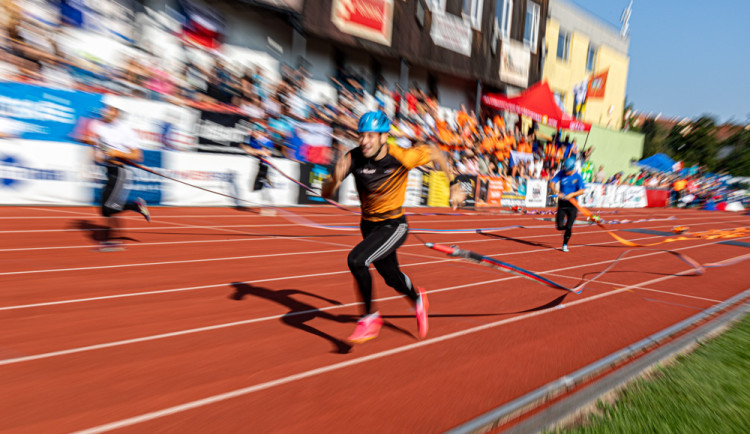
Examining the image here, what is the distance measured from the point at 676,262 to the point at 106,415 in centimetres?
1146

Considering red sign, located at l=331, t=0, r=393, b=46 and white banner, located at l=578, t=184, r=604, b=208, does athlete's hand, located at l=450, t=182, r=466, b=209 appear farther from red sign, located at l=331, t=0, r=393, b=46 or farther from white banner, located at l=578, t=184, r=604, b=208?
white banner, located at l=578, t=184, r=604, b=208

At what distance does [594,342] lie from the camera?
221 inches

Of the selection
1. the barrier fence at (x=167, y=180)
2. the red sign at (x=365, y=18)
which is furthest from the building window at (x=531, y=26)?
the barrier fence at (x=167, y=180)

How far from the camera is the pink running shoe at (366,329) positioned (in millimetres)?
4594

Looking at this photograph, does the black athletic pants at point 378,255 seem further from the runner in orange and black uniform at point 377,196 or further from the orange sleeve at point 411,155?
the orange sleeve at point 411,155

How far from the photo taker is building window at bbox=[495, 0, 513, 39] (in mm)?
28811

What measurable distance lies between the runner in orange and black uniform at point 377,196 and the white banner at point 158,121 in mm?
9837

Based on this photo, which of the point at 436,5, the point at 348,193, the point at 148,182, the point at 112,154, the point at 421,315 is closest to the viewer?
the point at 421,315

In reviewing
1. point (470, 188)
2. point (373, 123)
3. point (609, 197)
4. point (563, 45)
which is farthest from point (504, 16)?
point (373, 123)

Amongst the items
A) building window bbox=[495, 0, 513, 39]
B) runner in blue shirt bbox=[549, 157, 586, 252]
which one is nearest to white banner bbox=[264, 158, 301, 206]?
runner in blue shirt bbox=[549, 157, 586, 252]

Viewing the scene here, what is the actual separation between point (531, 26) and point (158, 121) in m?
24.4

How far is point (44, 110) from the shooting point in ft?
38.8

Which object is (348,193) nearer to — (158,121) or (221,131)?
(221,131)

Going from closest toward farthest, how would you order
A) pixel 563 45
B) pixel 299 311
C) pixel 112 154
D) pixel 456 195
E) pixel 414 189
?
pixel 456 195
pixel 299 311
pixel 112 154
pixel 414 189
pixel 563 45
